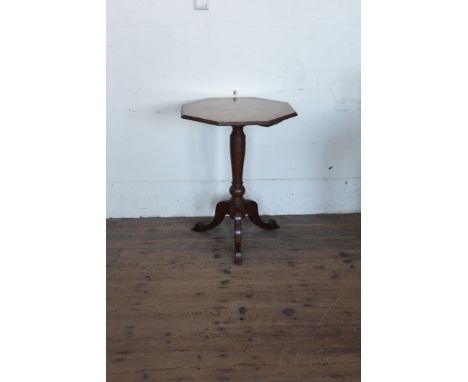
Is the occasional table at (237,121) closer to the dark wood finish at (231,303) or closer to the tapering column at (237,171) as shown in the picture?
the tapering column at (237,171)

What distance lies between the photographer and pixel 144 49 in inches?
124

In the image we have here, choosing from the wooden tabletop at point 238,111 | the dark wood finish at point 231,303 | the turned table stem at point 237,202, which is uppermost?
the wooden tabletop at point 238,111

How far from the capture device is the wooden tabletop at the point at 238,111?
2592 millimetres

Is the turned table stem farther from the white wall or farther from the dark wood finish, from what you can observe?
the white wall

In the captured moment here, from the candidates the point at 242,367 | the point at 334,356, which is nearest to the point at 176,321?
the point at 242,367

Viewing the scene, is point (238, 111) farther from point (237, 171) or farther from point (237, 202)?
point (237, 202)

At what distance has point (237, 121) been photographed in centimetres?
258

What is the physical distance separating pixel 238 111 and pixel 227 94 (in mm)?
455

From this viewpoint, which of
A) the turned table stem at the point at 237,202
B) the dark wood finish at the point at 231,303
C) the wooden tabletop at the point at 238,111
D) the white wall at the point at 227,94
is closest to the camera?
the dark wood finish at the point at 231,303

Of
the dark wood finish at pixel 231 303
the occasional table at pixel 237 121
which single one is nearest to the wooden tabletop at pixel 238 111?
the occasional table at pixel 237 121

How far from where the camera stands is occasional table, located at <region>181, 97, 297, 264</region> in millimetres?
2633

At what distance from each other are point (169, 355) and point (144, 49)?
174 cm
